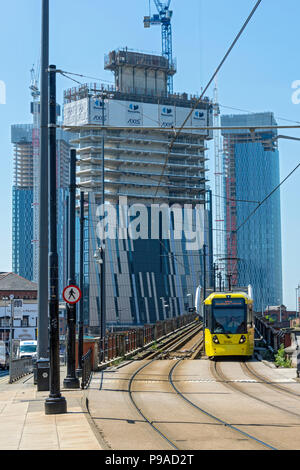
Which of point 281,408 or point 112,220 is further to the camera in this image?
point 112,220

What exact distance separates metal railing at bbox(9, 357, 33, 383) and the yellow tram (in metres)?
9.68

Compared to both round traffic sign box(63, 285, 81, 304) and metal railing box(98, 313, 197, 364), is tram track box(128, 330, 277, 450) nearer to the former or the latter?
round traffic sign box(63, 285, 81, 304)

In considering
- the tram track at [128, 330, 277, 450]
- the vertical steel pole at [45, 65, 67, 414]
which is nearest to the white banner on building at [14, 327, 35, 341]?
the tram track at [128, 330, 277, 450]

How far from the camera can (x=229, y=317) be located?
108 feet

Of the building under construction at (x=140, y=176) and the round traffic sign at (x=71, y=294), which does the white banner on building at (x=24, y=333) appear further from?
the building under construction at (x=140, y=176)

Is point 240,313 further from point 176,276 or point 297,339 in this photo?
point 176,276

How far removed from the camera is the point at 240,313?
3303 centimetres

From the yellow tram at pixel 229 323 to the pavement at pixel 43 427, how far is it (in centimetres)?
1437

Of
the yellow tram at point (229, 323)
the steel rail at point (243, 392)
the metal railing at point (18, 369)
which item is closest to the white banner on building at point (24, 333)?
the metal railing at point (18, 369)

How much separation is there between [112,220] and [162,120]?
2950 cm

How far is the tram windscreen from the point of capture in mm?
32844

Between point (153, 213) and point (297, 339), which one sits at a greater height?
point (153, 213)

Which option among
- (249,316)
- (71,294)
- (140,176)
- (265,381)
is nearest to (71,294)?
(71,294)
